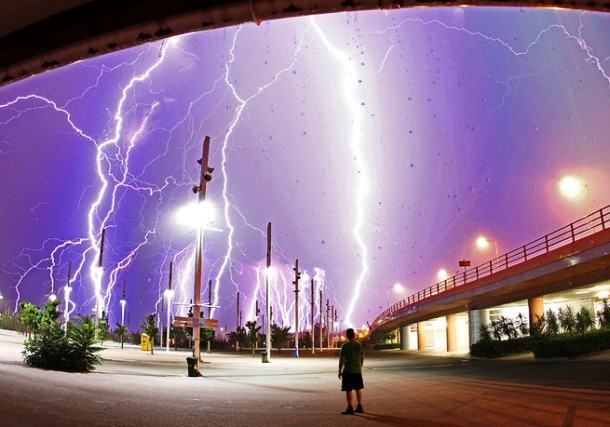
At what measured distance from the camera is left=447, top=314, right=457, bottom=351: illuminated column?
1935 inches

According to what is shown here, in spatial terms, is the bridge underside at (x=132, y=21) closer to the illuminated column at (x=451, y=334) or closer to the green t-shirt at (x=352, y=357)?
the green t-shirt at (x=352, y=357)

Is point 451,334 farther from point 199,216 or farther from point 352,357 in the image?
point 352,357

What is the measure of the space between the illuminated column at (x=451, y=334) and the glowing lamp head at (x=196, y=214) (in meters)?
36.9

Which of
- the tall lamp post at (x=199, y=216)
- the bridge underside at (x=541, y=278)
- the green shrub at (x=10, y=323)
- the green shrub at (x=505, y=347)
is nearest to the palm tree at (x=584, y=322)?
the bridge underside at (x=541, y=278)

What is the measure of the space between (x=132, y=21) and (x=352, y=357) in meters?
6.64

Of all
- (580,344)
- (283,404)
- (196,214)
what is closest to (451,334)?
(580,344)

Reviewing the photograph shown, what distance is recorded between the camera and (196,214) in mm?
17734

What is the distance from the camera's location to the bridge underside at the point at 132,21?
3.77 meters

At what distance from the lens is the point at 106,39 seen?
438 centimetres

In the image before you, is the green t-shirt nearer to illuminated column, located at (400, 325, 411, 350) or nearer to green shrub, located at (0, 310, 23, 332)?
green shrub, located at (0, 310, 23, 332)

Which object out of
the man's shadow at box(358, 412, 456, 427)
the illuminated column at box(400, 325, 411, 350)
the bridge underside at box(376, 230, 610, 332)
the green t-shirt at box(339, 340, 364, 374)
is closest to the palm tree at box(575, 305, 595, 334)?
the bridge underside at box(376, 230, 610, 332)

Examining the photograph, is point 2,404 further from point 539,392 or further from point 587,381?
point 587,381

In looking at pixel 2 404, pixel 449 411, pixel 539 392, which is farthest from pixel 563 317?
pixel 2 404

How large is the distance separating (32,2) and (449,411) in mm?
8634
